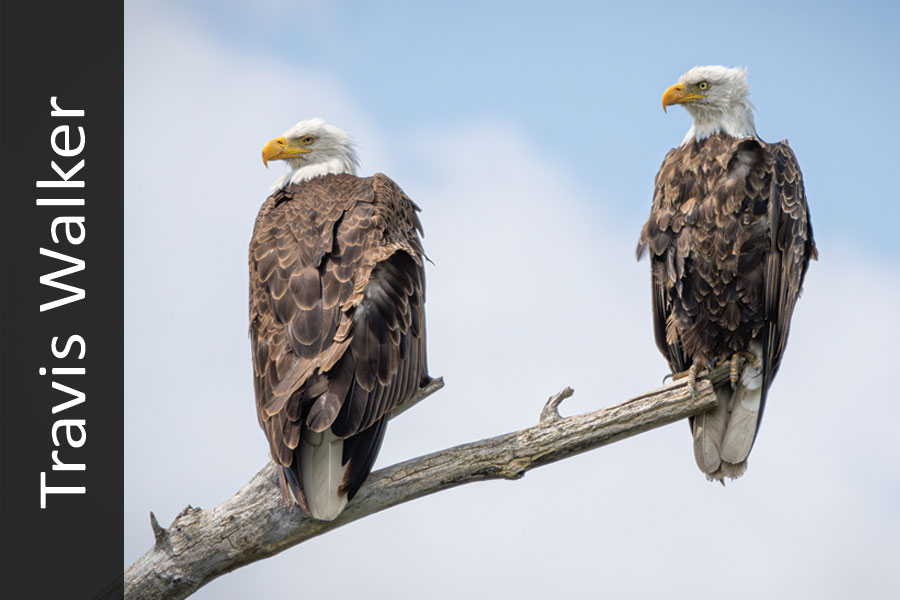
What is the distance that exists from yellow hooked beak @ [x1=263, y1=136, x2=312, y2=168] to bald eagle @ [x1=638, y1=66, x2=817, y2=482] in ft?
7.79

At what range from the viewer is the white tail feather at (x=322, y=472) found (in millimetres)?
5438

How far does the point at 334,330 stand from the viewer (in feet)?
18.3

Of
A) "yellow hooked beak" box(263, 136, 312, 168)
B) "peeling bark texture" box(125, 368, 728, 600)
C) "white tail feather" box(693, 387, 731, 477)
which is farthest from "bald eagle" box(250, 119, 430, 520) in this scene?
"white tail feather" box(693, 387, 731, 477)

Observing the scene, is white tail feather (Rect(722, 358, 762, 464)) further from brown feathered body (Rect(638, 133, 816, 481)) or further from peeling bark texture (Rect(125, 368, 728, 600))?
peeling bark texture (Rect(125, 368, 728, 600))

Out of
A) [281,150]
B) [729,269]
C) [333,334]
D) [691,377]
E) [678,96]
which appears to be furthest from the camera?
[281,150]

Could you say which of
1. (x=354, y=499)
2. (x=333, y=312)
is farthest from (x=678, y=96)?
(x=354, y=499)

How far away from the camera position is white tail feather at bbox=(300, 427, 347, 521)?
5.44 metres

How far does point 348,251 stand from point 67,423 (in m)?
2.41

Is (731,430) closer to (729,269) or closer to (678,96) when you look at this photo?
(729,269)

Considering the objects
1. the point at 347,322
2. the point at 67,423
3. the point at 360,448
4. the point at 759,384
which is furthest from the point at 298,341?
the point at 759,384

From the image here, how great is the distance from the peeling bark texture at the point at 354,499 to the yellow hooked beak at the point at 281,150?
2.39m

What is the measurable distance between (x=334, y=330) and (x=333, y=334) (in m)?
0.03

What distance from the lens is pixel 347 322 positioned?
5.57 m

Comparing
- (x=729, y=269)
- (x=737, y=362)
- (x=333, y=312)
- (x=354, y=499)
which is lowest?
(x=354, y=499)
